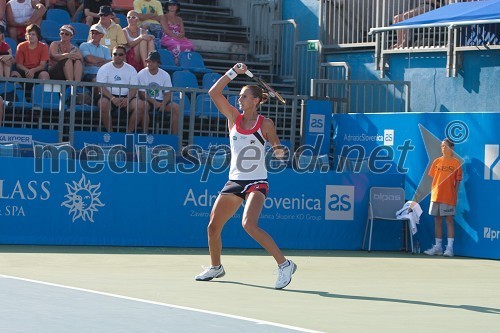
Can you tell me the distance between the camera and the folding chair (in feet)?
60.1

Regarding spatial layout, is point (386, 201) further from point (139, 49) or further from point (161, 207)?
point (139, 49)

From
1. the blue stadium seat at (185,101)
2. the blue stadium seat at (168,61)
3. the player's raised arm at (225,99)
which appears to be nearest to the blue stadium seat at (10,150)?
the blue stadium seat at (185,101)

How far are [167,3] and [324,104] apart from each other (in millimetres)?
5739

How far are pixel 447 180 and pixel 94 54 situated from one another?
6.67 meters

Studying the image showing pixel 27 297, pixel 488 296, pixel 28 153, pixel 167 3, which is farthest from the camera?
pixel 167 3

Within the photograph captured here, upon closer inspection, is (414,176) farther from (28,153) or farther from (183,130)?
(28,153)

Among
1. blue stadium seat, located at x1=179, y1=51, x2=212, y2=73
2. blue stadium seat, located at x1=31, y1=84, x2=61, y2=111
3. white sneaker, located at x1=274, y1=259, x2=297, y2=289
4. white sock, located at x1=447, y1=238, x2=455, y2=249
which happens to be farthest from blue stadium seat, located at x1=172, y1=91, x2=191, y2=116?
white sneaker, located at x1=274, y1=259, x2=297, y2=289

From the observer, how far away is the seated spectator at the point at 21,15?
2048 centimetres

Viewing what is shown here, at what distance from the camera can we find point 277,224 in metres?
17.7

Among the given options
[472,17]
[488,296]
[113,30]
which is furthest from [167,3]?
[488,296]

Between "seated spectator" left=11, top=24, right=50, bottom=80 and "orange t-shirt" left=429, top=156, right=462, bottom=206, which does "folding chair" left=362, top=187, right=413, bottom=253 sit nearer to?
"orange t-shirt" left=429, top=156, right=462, bottom=206

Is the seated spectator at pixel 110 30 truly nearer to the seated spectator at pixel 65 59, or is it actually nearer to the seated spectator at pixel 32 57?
the seated spectator at pixel 65 59

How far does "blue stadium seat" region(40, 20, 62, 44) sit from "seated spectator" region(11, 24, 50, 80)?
173cm

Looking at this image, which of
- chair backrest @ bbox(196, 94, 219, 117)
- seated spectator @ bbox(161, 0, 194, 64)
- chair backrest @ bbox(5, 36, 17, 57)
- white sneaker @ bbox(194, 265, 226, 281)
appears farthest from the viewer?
seated spectator @ bbox(161, 0, 194, 64)
